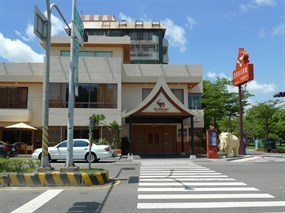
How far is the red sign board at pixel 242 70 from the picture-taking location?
28.8 metres

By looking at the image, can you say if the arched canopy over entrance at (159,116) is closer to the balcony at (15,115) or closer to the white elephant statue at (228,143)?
the white elephant statue at (228,143)

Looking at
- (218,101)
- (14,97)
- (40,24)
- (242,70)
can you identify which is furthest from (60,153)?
(218,101)

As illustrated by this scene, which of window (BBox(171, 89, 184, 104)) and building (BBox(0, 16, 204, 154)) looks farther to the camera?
window (BBox(171, 89, 184, 104))

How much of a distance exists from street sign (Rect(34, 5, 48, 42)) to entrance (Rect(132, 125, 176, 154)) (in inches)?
781

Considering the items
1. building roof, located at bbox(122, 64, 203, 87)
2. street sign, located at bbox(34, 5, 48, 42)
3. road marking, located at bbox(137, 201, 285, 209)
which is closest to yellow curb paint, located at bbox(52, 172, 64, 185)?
road marking, located at bbox(137, 201, 285, 209)

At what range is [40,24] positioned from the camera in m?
12.5

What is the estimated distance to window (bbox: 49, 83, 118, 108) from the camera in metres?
29.8

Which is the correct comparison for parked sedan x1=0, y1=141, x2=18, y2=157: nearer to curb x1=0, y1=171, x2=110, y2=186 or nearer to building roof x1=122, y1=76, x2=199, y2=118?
building roof x1=122, y1=76, x2=199, y2=118

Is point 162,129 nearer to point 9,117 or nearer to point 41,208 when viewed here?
point 9,117

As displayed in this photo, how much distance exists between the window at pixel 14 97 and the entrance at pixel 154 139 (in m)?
10.2

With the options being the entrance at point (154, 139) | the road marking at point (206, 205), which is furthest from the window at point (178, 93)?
the road marking at point (206, 205)

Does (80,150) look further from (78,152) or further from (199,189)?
(199,189)

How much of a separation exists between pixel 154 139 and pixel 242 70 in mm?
10049

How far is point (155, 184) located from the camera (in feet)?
39.5
